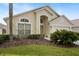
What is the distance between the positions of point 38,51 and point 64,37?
0.93m

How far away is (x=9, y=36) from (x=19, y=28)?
45 cm

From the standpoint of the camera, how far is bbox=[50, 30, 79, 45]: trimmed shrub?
5273mm

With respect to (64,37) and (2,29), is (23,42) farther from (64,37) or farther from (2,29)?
(64,37)

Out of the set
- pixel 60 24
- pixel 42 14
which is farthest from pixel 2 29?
pixel 60 24

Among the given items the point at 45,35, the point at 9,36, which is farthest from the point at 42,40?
the point at 9,36

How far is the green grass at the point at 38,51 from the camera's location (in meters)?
4.80

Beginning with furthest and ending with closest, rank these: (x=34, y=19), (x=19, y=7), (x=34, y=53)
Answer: (x=34, y=19) → (x=19, y=7) → (x=34, y=53)

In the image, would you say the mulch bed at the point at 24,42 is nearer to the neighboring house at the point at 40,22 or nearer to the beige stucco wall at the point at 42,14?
the neighboring house at the point at 40,22

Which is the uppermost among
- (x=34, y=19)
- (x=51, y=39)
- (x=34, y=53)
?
(x=34, y=19)

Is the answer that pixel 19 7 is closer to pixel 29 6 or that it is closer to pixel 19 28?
pixel 29 6

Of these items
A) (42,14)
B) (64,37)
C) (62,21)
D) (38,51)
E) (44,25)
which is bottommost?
(38,51)

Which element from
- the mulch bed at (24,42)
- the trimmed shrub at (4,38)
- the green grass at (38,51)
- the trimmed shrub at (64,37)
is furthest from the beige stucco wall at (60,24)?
the trimmed shrub at (4,38)

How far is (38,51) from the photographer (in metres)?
4.89

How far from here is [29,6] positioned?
16.9ft
